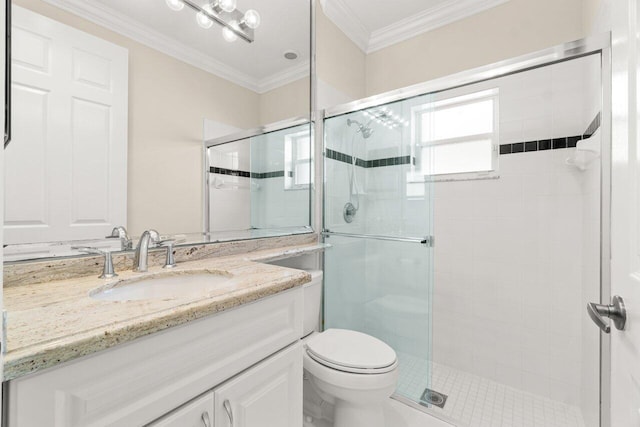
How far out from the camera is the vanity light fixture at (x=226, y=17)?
1388 mm

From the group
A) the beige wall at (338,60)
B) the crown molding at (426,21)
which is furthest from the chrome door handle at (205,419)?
the crown molding at (426,21)

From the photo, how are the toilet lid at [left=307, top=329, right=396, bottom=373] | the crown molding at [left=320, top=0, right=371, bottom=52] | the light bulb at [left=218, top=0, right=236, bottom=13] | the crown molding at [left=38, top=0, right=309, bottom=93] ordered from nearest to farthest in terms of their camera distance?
1. the crown molding at [left=38, top=0, right=309, bottom=93]
2. the toilet lid at [left=307, top=329, right=396, bottom=373]
3. the light bulb at [left=218, top=0, right=236, bottom=13]
4. the crown molding at [left=320, top=0, right=371, bottom=52]

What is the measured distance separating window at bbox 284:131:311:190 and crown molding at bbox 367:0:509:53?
3.80ft

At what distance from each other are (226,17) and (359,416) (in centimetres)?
203

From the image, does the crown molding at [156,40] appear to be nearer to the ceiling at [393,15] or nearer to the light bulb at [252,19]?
the light bulb at [252,19]

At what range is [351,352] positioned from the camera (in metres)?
1.37

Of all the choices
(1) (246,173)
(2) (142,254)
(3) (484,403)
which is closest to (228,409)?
(2) (142,254)

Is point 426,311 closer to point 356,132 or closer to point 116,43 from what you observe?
point 356,132

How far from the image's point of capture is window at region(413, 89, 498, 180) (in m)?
2.00

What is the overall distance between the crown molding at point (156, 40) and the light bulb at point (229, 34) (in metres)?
0.15

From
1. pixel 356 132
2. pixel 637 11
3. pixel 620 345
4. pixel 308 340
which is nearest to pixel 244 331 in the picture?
pixel 308 340

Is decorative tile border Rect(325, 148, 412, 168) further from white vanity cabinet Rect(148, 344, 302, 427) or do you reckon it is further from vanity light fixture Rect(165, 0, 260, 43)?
white vanity cabinet Rect(148, 344, 302, 427)

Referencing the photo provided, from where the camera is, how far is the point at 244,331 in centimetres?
80

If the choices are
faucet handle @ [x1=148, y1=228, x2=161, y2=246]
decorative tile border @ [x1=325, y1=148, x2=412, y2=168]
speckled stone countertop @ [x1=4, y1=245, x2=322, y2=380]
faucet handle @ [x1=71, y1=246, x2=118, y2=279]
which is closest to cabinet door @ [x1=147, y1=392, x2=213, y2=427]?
speckled stone countertop @ [x1=4, y1=245, x2=322, y2=380]
